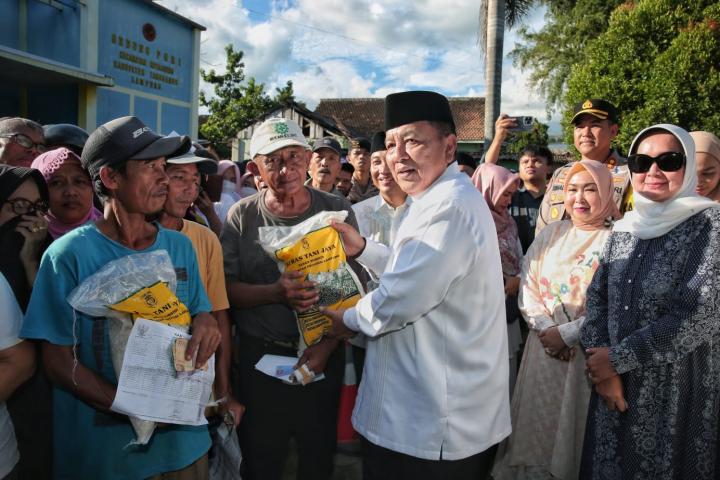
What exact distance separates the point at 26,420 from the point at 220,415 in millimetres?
828

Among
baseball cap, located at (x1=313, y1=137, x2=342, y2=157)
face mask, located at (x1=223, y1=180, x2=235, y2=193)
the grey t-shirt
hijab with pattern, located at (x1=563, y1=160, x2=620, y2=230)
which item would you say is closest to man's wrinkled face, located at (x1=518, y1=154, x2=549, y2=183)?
baseball cap, located at (x1=313, y1=137, x2=342, y2=157)

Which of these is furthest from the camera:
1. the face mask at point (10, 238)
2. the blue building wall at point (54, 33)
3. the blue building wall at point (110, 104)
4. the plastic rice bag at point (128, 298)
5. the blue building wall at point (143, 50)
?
the blue building wall at point (143, 50)

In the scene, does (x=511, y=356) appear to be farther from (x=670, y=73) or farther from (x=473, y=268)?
(x=670, y=73)

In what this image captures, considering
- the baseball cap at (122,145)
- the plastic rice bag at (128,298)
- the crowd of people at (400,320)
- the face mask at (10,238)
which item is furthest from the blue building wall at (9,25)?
the plastic rice bag at (128,298)

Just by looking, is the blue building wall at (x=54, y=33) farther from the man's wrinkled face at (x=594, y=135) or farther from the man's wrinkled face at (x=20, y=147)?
the man's wrinkled face at (x=594, y=135)

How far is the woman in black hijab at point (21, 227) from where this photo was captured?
6.49ft

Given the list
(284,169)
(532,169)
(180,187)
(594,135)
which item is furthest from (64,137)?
(532,169)

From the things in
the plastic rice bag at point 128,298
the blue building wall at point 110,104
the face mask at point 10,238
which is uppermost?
the blue building wall at point 110,104

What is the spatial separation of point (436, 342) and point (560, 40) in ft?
72.5

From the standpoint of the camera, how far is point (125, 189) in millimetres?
1938

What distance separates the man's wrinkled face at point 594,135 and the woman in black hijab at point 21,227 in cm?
383

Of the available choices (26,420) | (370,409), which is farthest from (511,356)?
(26,420)

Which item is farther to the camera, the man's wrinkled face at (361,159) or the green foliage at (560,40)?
the green foliage at (560,40)

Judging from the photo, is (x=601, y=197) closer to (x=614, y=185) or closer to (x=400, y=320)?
(x=614, y=185)
